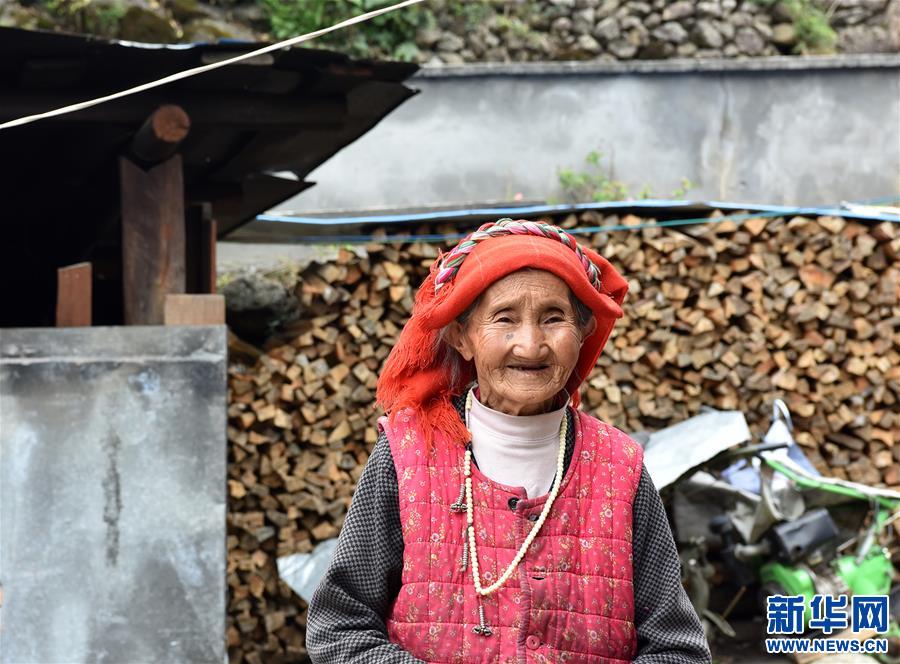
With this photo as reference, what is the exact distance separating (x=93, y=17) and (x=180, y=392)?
19.2ft

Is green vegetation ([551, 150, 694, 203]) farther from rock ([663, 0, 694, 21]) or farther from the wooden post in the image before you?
the wooden post

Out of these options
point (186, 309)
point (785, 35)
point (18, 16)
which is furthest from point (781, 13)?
point (186, 309)

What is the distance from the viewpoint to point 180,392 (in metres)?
4.19

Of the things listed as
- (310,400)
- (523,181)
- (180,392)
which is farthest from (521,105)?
(180,392)

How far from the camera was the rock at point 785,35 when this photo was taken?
10.3 m

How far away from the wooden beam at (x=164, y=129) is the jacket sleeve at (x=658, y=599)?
249 centimetres

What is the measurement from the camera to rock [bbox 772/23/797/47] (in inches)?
405

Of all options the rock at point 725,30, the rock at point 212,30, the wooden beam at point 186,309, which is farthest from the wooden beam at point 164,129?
the rock at point 725,30

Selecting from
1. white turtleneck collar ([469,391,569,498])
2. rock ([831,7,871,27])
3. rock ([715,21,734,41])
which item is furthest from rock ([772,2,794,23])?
white turtleneck collar ([469,391,569,498])

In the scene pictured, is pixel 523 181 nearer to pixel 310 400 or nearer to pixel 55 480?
pixel 310 400

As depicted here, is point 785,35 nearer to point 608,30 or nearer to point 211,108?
point 608,30

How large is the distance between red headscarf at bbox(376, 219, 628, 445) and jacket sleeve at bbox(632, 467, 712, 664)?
27 centimetres

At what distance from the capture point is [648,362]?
7469 mm

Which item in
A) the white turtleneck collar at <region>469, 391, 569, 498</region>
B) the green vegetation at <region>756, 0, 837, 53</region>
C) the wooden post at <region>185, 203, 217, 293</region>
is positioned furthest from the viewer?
the green vegetation at <region>756, 0, 837, 53</region>
